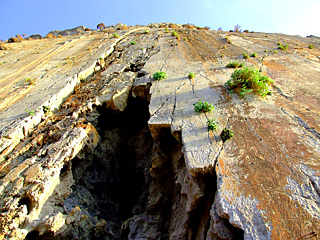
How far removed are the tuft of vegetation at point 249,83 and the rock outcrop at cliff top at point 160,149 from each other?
13.5 inches

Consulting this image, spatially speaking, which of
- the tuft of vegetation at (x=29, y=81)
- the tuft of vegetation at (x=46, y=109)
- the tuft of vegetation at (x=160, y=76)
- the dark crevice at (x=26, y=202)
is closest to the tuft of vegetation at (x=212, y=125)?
the tuft of vegetation at (x=160, y=76)

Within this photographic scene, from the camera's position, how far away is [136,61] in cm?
1052

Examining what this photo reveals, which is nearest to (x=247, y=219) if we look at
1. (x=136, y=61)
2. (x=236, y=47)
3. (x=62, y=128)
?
(x=62, y=128)

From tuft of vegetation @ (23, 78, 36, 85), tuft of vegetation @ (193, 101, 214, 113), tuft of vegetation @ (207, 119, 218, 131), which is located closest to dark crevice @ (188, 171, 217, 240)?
tuft of vegetation @ (207, 119, 218, 131)

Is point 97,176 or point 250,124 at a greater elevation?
point 250,124

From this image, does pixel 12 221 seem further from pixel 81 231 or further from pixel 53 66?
pixel 53 66

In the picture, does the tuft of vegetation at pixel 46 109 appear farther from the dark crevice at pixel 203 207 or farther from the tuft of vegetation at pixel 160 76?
the dark crevice at pixel 203 207

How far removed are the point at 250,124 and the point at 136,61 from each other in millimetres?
7251

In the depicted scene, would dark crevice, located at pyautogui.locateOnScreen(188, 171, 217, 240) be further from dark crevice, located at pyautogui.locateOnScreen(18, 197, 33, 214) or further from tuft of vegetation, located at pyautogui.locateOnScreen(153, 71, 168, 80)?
tuft of vegetation, located at pyautogui.locateOnScreen(153, 71, 168, 80)

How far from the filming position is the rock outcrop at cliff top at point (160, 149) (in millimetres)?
3799

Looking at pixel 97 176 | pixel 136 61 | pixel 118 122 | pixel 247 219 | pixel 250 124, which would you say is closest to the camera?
pixel 247 219

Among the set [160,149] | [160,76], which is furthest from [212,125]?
[160,76]

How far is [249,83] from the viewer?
21.9 feet

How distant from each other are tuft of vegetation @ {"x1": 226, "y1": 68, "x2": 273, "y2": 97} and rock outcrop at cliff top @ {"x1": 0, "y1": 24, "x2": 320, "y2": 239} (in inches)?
13.5
